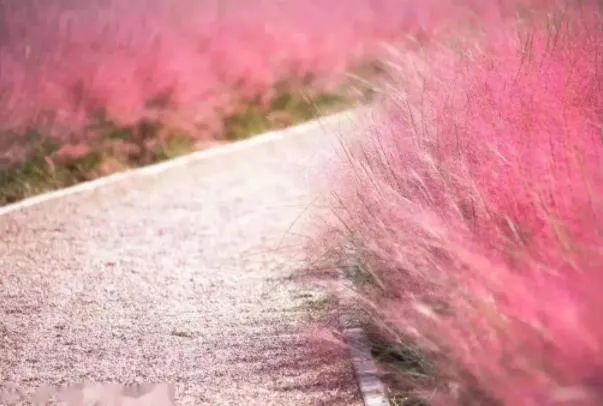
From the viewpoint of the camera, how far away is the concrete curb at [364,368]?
5.54ft

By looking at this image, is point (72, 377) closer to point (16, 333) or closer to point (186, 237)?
point (16, 333)

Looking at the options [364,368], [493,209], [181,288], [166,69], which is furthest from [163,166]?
[493,209]

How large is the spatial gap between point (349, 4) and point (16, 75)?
2.75 feet

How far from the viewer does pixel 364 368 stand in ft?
5.77

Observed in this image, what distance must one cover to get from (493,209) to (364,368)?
1.35 feet

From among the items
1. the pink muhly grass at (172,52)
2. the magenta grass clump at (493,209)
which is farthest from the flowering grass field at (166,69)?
the magenta grass clump at (493,209)

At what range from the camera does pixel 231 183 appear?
236 cm

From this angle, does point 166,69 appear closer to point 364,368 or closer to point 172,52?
point 172,52

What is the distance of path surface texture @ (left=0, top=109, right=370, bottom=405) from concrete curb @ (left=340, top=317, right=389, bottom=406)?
2 cm

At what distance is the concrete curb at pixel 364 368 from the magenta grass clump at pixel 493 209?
0.28 feet

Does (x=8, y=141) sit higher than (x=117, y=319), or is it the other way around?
(x=8, y=141)

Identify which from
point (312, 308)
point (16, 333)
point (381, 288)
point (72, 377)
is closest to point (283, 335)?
point (312, 308)

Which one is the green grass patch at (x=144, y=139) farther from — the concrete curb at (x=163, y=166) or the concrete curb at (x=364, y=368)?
the concrete curb at (x=364, y=368)

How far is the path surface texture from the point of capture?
70.2 inches
